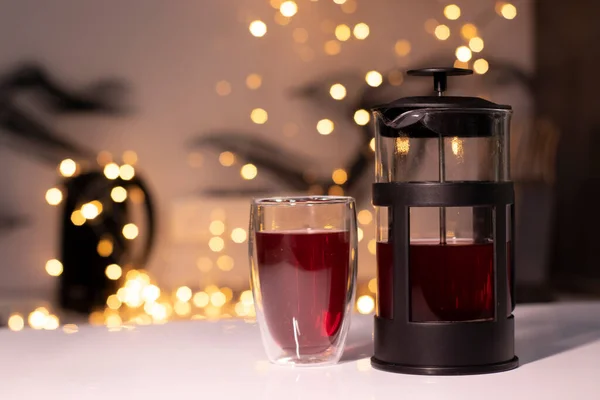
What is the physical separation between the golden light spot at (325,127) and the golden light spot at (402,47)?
0.90ft

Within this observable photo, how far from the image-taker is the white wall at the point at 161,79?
7.68 feet

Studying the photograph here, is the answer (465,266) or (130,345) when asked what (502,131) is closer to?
(465,266)

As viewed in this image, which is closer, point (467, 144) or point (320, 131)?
point (467, 144)

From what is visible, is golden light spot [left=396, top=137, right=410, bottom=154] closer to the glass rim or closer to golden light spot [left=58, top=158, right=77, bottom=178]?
the glass rim

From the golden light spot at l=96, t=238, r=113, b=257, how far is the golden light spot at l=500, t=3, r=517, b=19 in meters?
1.28

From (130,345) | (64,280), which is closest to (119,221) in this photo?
(64,280)

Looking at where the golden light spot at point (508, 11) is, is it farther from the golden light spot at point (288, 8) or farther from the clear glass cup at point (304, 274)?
the clear glass cup at point (304, 274)

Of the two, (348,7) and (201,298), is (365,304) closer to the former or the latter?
(201,298)

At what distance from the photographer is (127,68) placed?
2.35 metres

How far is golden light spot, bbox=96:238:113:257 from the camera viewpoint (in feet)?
7.73

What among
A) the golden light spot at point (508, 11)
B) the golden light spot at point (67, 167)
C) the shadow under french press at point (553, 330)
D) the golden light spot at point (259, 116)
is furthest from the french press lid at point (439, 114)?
the golden light spot at point (508, 11)

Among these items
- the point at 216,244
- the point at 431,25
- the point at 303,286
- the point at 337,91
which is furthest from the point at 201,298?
the point at 303,286

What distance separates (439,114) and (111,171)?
1.75 meters

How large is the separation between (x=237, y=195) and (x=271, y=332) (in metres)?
1.61
